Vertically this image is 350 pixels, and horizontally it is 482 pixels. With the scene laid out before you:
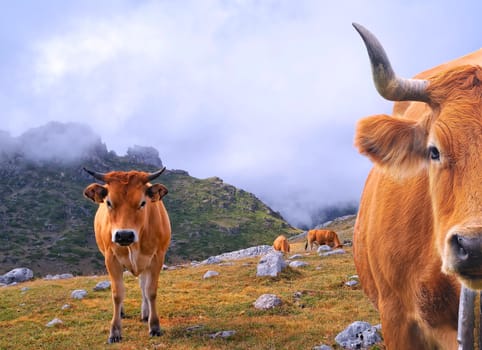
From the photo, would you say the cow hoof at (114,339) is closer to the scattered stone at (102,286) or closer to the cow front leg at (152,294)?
the cow front leg at (152,294)

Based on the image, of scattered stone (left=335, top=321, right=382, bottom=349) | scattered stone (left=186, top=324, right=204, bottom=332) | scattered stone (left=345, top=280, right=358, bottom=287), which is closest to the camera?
scattered stone (left=335, top=321, right=382, bottom=349)

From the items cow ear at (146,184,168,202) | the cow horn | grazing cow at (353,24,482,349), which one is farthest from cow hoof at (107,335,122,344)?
the cow horn

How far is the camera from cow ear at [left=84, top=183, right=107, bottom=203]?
10.3 m

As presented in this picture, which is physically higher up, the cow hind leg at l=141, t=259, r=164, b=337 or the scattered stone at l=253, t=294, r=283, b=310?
the cow hind leg at l=141, t=259, r=164, b=337

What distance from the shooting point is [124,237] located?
9.33 meters

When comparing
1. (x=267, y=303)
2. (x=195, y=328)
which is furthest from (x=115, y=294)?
(x=267, y=303)

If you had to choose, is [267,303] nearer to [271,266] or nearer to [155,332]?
[155,332]

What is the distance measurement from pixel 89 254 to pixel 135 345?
108m

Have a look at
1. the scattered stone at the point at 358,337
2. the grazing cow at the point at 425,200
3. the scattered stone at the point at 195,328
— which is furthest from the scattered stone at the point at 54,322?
the grazing cow at the point at 425,200

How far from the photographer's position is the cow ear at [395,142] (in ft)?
11.6

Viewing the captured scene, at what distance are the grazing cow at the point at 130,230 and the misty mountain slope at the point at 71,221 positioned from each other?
8948 cm

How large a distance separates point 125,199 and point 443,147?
8.19m

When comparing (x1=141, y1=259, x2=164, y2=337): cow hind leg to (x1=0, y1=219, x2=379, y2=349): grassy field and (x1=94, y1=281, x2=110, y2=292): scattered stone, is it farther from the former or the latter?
(x1=94, y1=281, x2=110, y2=292): scattered stone

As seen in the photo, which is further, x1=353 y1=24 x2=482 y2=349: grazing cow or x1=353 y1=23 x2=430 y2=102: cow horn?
x1=353 y1=23 x2=430 y2=102: cow horn
